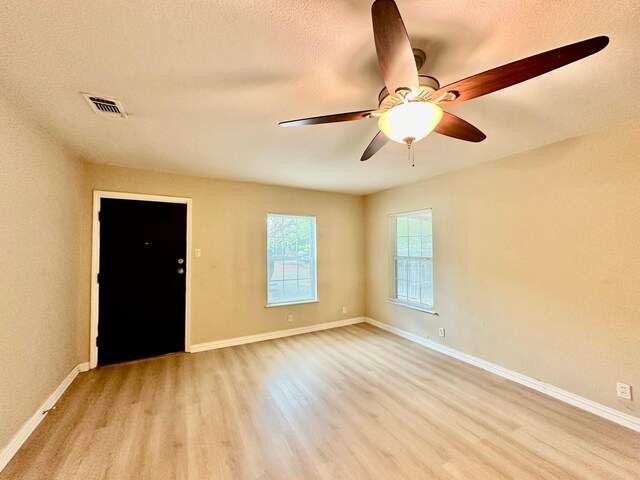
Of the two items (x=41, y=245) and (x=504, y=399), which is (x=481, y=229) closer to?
(x=504, y=399)

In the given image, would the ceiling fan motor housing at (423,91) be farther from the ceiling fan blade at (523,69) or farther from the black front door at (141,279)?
the black front door at (141,279)

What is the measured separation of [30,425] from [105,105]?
2.41m

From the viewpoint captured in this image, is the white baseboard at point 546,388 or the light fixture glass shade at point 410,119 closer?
the light fixture glass shade at point 410,119

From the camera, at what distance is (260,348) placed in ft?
12.5

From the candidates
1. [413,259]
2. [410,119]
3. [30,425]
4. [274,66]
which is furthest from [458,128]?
[30,425]

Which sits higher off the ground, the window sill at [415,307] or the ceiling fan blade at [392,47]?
the ceiling fan blade at [392,47]

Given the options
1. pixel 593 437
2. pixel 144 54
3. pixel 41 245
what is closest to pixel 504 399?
pixel 593 437

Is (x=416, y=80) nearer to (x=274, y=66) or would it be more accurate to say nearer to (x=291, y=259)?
(x=274, y=66)

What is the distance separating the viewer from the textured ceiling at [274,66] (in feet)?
3.86

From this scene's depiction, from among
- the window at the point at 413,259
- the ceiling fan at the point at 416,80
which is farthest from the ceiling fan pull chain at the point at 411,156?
the ceiling fan at the point at 416,80

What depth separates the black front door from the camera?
3244 millimetres

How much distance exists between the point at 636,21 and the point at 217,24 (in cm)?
187

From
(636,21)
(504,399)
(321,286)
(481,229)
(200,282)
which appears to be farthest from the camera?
(321,286)

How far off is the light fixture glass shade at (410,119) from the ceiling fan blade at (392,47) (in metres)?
0.09
